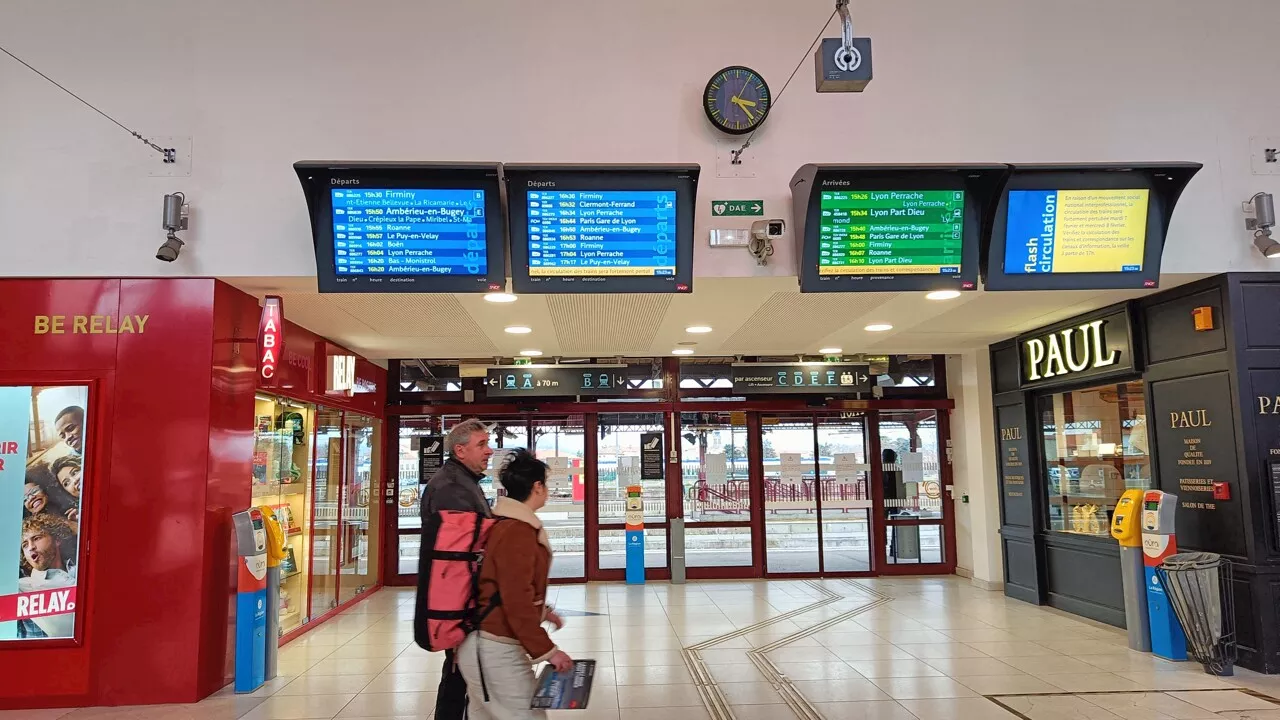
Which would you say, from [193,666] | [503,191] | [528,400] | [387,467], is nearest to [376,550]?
[387,467]

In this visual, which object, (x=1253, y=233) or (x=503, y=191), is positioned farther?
(x=1253, y=233)

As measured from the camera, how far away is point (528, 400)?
929 cm

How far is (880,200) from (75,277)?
16.2ft

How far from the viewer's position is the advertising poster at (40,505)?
4.57 meters

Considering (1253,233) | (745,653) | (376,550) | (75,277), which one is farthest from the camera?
(376,550)

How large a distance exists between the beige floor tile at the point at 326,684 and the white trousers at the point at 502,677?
265cm

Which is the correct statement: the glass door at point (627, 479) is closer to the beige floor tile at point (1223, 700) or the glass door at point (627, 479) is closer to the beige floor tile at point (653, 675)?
the beige floor tile at point (653, 675)

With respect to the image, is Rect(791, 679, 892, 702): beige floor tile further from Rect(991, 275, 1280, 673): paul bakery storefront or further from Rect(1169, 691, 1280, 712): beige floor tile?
Rect(991, 275, 1280, 673): paul bakery storefront

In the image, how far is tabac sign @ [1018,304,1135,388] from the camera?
5957mm

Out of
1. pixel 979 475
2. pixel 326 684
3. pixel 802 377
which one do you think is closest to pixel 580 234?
pixel 326 684

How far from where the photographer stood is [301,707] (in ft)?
14.9

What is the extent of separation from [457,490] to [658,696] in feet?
7.37

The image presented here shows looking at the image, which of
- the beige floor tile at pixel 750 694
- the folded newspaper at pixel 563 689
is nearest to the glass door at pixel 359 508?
the beige floor tile at pixel 750 694

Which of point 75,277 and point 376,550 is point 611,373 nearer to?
point 376,550
